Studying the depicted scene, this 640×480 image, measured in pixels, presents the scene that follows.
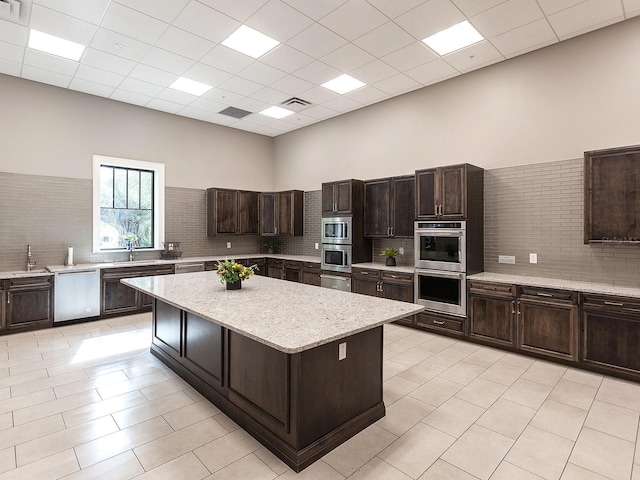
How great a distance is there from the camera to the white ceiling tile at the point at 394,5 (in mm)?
3596

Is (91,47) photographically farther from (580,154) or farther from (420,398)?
(580,154)

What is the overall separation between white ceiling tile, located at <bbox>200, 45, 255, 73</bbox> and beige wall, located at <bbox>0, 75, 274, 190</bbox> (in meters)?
2.56

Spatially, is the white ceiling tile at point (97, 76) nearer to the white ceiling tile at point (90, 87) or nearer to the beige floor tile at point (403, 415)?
the white ceiling tile at point (90, 87)

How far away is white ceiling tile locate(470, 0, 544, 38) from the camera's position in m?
3.65

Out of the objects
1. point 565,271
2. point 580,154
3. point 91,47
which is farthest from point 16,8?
point 565,271

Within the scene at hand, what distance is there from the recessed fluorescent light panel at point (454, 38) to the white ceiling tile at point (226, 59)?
95.5 inches

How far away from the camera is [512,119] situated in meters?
4.79

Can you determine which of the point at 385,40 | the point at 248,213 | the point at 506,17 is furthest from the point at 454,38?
the point at 248,213

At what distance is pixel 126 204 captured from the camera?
262 inches

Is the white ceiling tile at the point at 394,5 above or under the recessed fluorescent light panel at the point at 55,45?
under

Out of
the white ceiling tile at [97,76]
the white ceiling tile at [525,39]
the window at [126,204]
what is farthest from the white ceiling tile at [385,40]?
the window at [126,204]

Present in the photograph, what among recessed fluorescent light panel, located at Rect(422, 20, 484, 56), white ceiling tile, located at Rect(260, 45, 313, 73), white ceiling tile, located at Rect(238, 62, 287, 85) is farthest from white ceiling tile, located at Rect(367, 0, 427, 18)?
white ceiling tile, located at Rect(238, 62, 287, 85)

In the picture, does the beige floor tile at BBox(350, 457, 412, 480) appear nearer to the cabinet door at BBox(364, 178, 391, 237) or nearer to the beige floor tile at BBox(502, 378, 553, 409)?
the beige floor tile at BBox(502, 378, 553, 409)

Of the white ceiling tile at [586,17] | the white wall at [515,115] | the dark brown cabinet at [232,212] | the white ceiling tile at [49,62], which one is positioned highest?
the white ceiling tile at [49,62]
